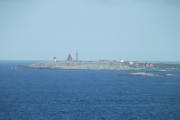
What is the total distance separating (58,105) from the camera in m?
52.8

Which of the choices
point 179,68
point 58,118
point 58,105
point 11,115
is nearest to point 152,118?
point 58,118

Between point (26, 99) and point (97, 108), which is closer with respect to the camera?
point (97, 108)

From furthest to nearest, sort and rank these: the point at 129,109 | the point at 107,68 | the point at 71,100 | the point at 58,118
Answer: the point at 107,68 < the point at 71,100 < the point at 129,109 < the point at 58,118

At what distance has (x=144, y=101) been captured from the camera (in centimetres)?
5888

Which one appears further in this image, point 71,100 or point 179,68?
point 179,68

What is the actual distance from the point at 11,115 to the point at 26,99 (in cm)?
1475

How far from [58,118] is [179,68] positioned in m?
164

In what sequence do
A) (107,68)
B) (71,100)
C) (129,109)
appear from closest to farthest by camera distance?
(129,109) < (71,100) < (107,68)

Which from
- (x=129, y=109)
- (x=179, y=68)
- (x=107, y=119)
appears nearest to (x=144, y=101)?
(x=129, y=109)

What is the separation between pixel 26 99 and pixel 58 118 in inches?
716

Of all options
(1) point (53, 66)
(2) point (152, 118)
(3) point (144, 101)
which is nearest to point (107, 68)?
(1) point (53, 66)

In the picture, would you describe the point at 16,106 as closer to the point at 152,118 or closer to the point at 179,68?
the point at 152,118

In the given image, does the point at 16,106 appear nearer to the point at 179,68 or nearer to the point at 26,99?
the point at 26,99

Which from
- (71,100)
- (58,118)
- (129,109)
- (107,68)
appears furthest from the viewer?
(107,68)
